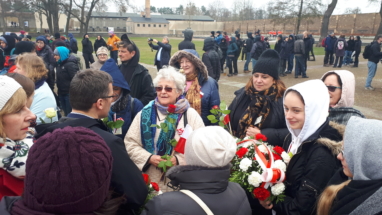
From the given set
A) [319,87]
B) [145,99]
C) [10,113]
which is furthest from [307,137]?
[145,99]

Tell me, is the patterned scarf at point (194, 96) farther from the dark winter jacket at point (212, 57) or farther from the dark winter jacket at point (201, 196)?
the dark winter jacket at point (212, 57)

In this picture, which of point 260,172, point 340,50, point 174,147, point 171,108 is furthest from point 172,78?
point 340,50

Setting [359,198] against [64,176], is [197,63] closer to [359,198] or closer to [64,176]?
[359,198]

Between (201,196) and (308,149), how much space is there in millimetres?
1116

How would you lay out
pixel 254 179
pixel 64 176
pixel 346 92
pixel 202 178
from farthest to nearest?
pixel 346 92 < pixel 254 179 < pixel 202 178 < pixel 64 176

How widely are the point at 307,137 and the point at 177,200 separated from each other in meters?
1.30

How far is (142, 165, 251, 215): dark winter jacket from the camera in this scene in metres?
1.50

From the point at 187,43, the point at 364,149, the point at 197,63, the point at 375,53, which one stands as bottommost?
the point at 364,149

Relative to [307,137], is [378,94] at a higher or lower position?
lower

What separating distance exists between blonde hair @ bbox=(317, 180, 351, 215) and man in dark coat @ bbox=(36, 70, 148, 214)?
3.81 feet

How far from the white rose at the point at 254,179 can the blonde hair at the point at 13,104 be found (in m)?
1.71

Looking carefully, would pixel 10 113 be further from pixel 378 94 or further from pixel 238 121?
pixel 378 94

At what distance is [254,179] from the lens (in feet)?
6.85

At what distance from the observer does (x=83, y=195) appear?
1148 mm
